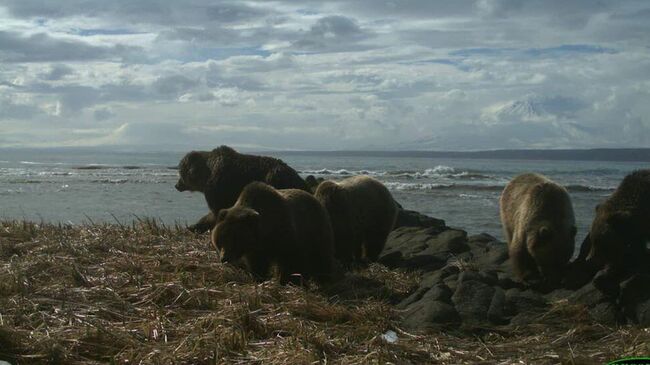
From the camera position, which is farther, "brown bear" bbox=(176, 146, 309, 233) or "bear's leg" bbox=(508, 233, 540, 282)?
"brown bear" bbox=(176, 146, 309, 233)

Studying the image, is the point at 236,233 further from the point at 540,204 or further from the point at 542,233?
the point at 540,204

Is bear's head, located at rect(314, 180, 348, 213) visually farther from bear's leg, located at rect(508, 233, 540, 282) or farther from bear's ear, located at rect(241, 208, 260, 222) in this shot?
bear's leg, located at rect(508, 233, 540, 282)

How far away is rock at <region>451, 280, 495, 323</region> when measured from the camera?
7867mm

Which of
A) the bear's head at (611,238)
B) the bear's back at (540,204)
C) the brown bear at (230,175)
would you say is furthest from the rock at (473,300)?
the brown bear at (230,175)

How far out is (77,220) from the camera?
21.1 meters

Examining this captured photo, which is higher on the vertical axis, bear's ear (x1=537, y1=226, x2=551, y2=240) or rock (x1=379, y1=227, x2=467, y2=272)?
bear's ear (x1=537, y1=226, x2=551, y2=240)

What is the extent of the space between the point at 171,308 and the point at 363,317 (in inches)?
74.6

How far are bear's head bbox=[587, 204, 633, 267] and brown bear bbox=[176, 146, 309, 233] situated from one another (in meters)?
4.69

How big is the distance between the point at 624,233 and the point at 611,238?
0.18m

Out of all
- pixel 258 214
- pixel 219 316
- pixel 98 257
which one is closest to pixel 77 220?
pixel 98 257

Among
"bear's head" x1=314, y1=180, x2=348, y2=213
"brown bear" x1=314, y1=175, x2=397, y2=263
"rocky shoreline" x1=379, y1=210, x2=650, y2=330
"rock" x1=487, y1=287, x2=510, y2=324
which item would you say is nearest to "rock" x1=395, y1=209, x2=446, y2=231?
"brown bear" x1=314, y1=175, x2=397, y2=263

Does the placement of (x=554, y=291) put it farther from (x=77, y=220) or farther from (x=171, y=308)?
(x=77, y=220)

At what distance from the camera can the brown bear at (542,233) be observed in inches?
371

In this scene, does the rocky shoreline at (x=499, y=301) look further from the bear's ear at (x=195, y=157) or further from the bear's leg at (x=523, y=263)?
the bear's ear at (x=195, y=157)
